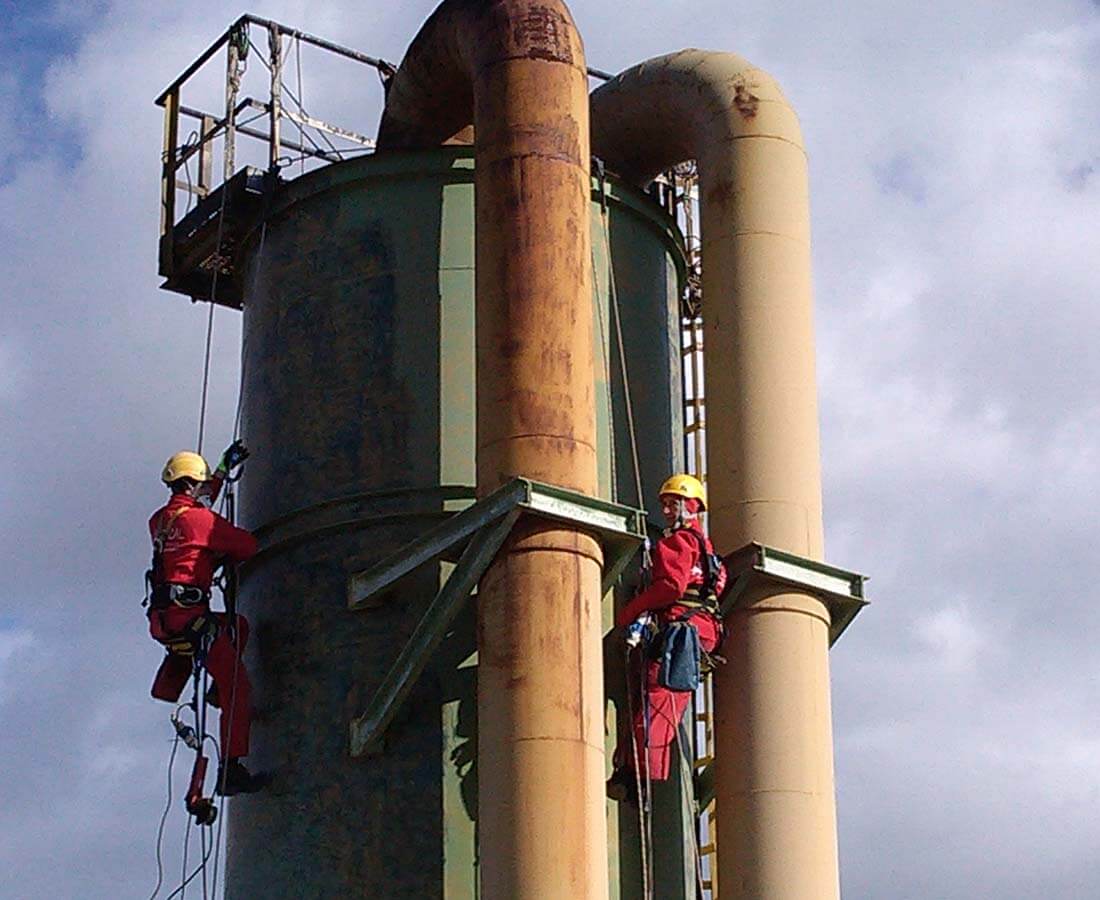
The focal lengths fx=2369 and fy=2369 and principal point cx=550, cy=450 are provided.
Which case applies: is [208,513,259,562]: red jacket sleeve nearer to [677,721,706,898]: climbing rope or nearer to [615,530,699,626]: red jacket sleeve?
[615,530,699,626]: red jacket sleeve

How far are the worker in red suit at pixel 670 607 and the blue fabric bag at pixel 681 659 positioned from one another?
118 mm

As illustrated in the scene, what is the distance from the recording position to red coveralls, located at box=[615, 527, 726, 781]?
1834cm

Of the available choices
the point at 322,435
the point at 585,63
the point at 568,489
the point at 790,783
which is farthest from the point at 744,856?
the point at 585,63

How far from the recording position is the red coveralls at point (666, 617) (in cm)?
1834

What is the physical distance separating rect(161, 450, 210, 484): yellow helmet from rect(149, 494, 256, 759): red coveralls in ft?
0.69

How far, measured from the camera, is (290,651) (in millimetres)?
19500

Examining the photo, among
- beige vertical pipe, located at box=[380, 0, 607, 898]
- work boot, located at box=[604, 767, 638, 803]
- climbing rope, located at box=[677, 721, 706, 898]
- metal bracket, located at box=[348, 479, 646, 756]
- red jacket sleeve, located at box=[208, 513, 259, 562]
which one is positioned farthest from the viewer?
climbing rope, located at box=[677, 721, 706, 898]

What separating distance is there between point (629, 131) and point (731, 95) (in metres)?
1.38

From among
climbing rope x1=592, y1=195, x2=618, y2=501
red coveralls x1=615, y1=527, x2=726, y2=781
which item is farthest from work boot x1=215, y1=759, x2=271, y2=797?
climbing rope x1=592, y1=195, x2=618, y2=501

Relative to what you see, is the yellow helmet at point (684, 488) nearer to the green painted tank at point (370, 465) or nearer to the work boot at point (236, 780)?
the green painted tank at point (370, 465)

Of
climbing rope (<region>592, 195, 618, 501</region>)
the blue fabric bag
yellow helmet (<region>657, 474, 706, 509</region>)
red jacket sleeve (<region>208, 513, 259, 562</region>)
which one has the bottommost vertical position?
the blue fabric bag

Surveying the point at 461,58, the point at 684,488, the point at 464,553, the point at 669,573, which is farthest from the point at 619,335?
the point at 464,553

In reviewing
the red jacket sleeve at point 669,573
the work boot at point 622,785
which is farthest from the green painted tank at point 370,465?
the red jacket sleeve at point 669,573

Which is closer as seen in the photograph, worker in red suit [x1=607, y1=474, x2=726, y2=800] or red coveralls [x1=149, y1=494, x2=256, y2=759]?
worker in red suit [x1=607, y1=474, x2=726, y2=800]
